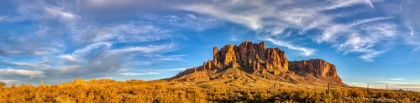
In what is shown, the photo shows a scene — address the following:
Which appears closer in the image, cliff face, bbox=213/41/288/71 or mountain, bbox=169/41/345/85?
mountain, bbox=169/41/345/85

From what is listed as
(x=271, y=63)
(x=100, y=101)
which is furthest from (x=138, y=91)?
(x=271, y=63)

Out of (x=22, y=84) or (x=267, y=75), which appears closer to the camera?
(x=22, y=84)

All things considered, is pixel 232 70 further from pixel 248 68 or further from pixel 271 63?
pixel 271 63

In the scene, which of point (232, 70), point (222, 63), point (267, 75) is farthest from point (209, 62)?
point (267, 75)

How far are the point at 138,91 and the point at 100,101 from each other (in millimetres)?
5365

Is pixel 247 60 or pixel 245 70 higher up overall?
pixel 247 60

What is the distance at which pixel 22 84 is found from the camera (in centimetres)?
1964

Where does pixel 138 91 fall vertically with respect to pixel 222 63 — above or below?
below

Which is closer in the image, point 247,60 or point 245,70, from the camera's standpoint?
point 245,70

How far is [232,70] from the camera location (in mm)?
162375

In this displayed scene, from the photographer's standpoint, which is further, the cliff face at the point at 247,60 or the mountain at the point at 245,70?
the cliff face at the point at 247,60

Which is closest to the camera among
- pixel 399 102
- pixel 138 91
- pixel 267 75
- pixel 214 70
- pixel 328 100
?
pixel 328 100

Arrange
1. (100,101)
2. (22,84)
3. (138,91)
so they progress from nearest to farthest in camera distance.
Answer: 1. (100,101)
2. (22,84)
3. (138,91)

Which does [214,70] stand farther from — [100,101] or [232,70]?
[100,101]
